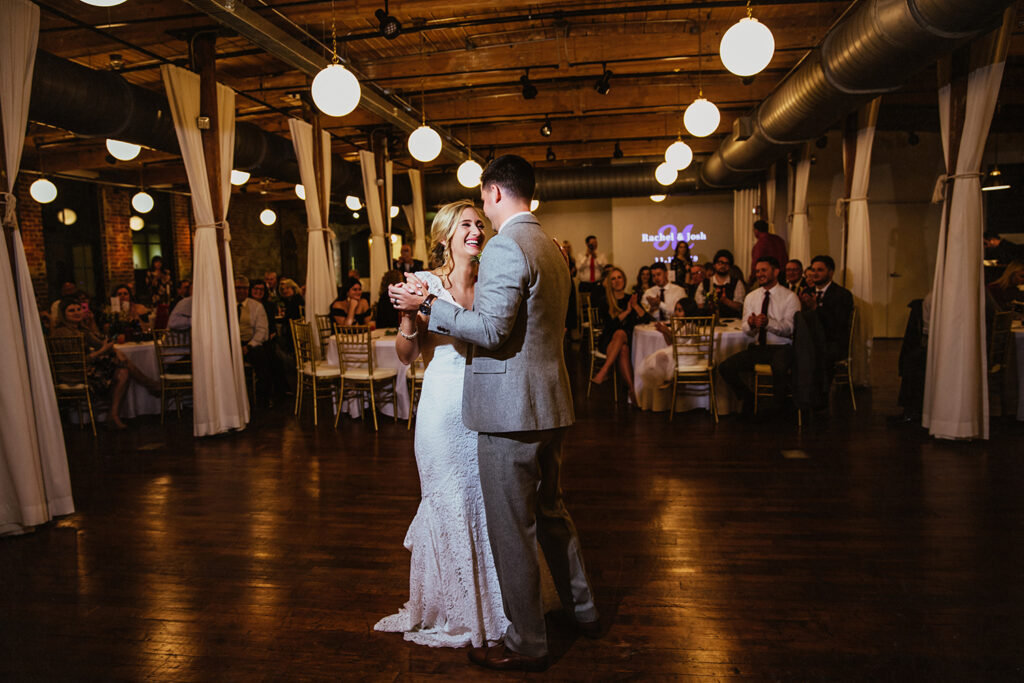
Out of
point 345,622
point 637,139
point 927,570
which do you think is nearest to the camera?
point 345,622

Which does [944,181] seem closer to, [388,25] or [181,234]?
[388,25]

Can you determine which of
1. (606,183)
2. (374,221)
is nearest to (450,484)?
(374,221)

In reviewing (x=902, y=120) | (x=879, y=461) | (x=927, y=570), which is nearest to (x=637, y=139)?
(x=902, y=120)

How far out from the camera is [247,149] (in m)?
8.59

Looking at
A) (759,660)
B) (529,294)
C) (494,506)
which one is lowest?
(759,660)

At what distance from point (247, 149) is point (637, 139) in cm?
701

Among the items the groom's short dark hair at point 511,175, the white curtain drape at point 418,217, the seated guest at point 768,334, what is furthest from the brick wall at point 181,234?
the groom's short dark hair at point 511,175

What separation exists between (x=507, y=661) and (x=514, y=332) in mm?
1136

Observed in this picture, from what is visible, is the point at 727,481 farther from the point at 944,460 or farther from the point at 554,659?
the point at 554,659

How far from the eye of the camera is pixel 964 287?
4887 millimetres

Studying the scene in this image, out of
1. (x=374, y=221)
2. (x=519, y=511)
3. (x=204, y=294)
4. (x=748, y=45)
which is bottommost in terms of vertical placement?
(x=519, y=511)

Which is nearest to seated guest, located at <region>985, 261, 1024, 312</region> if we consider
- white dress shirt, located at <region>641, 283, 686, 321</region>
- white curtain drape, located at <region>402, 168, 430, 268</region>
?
white dress shirt, located at <region>641, 283, 686, 321</region>

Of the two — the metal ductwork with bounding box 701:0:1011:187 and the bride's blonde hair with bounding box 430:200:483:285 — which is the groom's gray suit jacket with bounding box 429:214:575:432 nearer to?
the bride's blonde hair with bounding box 430:200:483:285

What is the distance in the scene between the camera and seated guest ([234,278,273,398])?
7496 mm
